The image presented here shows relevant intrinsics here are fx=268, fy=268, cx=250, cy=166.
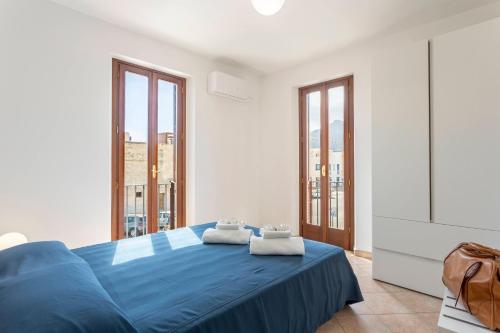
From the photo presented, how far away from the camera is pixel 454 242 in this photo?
226 centimetres

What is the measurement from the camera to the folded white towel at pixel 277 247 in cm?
193

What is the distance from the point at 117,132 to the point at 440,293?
3646 millimetres

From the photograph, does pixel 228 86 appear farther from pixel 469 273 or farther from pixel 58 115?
pixel 469 273

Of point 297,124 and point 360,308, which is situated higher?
point 297,124

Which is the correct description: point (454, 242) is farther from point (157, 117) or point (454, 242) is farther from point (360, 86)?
point (157, 117)

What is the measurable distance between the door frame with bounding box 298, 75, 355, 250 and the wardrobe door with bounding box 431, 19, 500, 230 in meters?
1.30

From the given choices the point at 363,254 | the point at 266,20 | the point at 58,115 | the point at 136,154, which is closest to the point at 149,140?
the point at 136,154

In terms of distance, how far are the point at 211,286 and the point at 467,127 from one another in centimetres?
235

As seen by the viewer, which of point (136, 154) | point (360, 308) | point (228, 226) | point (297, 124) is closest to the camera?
point (360, 308)

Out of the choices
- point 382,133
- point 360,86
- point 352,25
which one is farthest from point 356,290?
point 352,25

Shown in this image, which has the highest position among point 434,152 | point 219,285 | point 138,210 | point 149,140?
point 149,140

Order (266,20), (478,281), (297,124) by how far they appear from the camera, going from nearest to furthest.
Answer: (478,281)
(266,20)
(297,124)

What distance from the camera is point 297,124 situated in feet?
14.2

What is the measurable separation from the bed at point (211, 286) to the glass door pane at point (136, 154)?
47.4 inches
